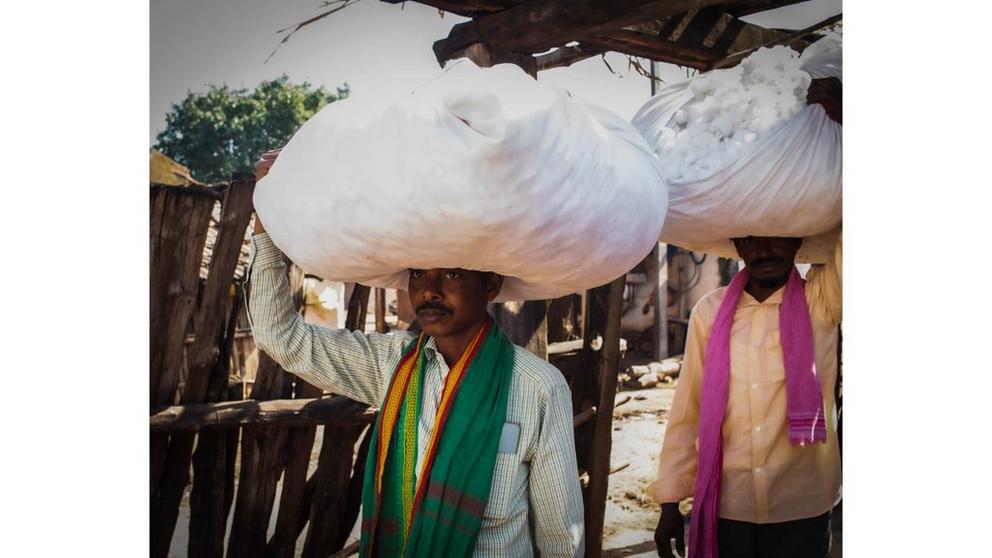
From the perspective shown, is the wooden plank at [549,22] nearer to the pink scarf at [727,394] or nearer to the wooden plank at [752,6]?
the wooden plank at [752,6]

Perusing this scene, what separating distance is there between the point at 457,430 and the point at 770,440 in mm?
926

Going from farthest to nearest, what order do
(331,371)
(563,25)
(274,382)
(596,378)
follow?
(596,378) < (274,382) < (563,25) < (331,371)

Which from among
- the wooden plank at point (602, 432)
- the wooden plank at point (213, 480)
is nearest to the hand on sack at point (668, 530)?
the wooden plank at point (602, 432)

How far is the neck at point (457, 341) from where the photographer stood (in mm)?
1947

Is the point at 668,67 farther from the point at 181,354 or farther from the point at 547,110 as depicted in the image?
the point at 181,354

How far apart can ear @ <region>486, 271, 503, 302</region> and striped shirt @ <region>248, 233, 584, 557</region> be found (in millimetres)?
161

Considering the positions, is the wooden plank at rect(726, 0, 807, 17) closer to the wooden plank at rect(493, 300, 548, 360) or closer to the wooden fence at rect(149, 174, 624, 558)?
the wooden plank at rect(493, 300, 548, 360)

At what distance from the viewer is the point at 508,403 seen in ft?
6.20

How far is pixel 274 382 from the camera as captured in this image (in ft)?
8.93

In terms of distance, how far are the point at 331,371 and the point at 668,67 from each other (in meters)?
1.53

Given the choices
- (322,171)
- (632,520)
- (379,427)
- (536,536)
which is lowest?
(632,520)

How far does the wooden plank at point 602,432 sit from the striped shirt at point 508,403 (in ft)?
4.12
